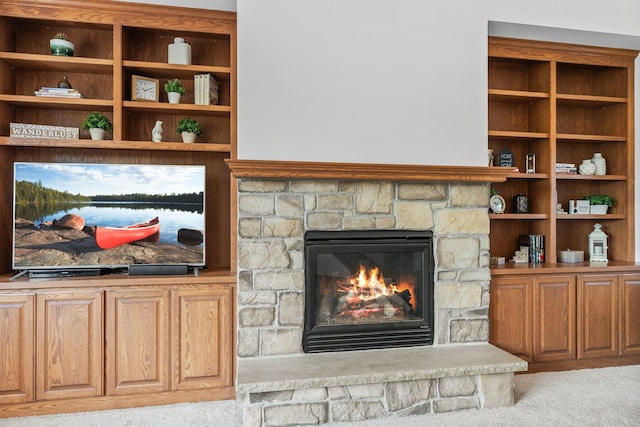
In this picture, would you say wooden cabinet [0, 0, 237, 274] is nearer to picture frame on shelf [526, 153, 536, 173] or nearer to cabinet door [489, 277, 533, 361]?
cabinet door [489, 277, 533, 361]

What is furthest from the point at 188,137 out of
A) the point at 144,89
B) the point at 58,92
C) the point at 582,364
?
the point at 582,364

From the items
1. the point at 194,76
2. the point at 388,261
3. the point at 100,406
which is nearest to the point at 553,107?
the point at 388,261

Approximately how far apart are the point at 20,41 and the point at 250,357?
2763mm

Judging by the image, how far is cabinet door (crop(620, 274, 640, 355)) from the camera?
Answer: 333 cm

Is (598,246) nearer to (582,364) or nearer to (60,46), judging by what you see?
(582,364)

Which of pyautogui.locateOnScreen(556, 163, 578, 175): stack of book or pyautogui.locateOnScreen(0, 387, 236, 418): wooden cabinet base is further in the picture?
pyautogui.locateOnScreen(556, 163, 578, 175): stack of book

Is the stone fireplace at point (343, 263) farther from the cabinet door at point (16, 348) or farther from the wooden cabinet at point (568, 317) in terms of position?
the cabinet door at point (16, 348)

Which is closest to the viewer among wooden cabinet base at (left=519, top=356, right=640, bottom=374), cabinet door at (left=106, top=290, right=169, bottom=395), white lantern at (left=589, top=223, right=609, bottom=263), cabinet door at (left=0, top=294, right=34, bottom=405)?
cabinet door at (left=0, top=294, right=34, bottom=405)

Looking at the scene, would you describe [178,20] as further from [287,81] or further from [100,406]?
[100,406]

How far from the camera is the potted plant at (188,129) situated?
9.87 ft

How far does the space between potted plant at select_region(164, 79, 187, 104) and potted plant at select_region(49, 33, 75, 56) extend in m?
0.65

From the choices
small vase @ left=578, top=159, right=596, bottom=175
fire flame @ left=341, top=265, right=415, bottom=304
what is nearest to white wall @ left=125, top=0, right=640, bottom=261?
fire flame @ left=341, top=265, right=415, bottom=304

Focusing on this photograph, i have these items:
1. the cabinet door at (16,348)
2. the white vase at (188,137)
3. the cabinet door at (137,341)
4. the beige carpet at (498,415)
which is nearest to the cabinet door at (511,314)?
the beige carpet at (498,415)

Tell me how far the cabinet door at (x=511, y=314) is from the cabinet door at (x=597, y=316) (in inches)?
17.8
